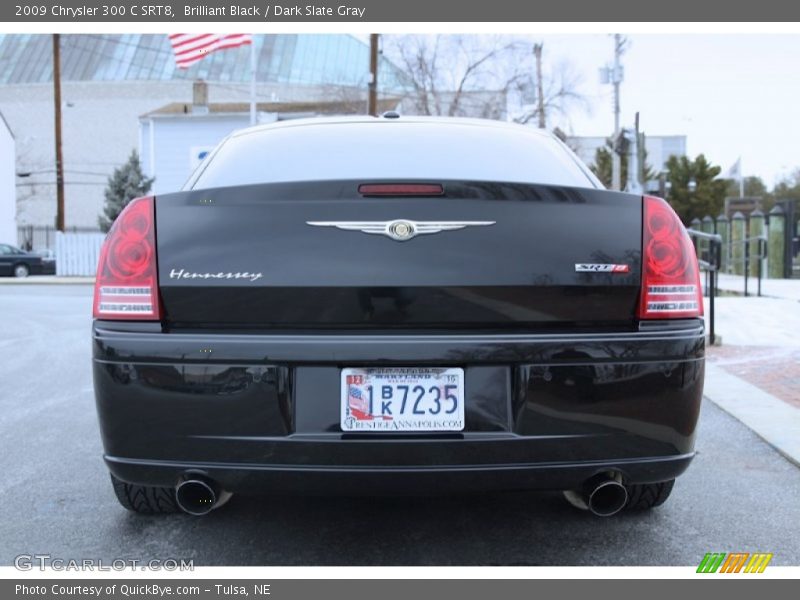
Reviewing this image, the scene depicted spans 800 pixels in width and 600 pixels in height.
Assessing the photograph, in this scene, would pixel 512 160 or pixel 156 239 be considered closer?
pixel 156 239

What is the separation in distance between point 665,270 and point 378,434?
3.58 feet

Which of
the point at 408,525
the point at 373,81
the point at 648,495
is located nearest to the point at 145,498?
the point at 408,525

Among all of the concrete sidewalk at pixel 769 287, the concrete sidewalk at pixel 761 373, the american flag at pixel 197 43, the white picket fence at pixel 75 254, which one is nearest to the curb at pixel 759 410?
the concrete sidewalk at pixel 761 373

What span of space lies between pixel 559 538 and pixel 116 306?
1.84 m

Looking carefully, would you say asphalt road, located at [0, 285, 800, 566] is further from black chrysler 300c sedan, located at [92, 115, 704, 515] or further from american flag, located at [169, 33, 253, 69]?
american flag, located at [169, 33, 253, 69]

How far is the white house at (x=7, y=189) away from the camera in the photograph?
45.4 m

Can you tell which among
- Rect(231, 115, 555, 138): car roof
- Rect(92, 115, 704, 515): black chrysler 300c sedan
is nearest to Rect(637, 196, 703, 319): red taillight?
Rect(92, 115, 704, 515): black chrysler 300c sedan

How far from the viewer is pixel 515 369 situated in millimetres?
2459

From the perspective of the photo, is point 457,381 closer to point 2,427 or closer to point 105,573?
point 105,573

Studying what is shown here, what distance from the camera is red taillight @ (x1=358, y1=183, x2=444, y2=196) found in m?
2.56

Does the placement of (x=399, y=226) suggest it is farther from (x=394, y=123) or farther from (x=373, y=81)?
(x=373, y=81)

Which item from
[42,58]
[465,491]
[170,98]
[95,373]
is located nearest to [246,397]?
[95,373]

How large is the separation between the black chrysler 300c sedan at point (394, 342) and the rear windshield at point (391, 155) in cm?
25

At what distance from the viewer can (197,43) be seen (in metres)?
22.8
